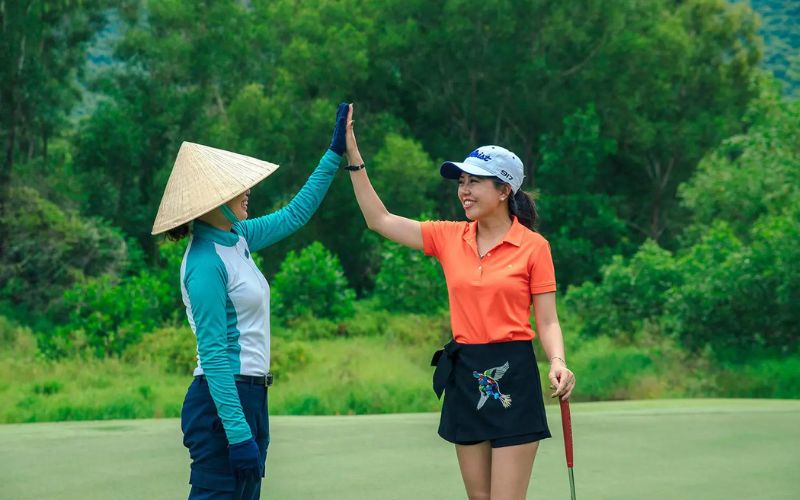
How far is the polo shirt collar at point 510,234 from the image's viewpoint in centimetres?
427

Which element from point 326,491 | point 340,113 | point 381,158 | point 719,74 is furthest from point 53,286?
point 719,74

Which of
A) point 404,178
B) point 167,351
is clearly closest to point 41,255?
point 167,351

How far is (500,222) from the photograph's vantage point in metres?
4.37

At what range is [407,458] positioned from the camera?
26.6 ft

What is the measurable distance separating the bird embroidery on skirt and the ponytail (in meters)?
0.57

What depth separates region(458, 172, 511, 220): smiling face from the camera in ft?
14.1

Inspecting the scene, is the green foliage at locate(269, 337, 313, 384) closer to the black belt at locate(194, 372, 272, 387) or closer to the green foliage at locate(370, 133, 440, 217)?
the black belt at locate(194, 372, 272, 387)

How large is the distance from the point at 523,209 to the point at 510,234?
0.17 m

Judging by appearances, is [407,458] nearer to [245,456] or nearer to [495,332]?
[495,332]

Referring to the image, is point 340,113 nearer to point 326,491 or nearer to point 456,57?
point 326,491

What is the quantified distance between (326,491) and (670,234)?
31625 millimetres

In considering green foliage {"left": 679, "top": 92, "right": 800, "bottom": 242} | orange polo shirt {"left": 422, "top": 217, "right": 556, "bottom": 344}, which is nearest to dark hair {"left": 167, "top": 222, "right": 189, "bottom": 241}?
orange polo shirt {"left": 422, "top": 217, "right": 556, "bottom": 344}

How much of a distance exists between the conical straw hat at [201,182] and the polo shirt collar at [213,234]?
0.07m

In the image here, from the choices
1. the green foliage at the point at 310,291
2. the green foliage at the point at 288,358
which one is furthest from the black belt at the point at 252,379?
the green foliage at the point at 310,291
